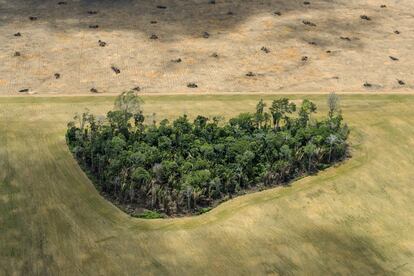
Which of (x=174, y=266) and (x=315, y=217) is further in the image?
(x=315, y=217)

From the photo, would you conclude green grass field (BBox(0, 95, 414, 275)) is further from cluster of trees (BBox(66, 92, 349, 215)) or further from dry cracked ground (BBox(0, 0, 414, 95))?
dry cracked ground (BBox(0, 0, 414, 95))

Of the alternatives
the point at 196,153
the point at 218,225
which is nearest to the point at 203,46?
the point at 196,153

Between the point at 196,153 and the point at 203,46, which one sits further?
the point at 203,46

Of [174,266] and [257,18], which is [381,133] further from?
[257,18]

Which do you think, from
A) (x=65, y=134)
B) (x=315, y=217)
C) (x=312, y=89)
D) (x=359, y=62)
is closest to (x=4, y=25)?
(x=65, y=134)

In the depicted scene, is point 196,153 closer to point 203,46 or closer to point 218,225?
point 218,225

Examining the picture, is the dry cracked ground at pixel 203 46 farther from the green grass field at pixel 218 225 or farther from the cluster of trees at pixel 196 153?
the green grass field at pixel 218 225
